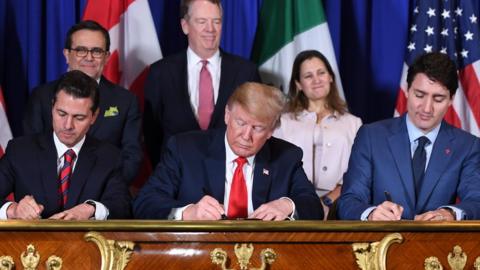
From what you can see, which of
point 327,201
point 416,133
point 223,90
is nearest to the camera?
point 416,133

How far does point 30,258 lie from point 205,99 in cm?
234

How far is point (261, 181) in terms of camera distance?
4.34m

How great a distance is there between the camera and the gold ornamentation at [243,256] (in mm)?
3574

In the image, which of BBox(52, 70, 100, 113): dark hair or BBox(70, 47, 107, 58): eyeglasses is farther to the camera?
BBox(70, 47, 107, 58): eyeglasses

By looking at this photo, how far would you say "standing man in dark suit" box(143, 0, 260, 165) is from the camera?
223 inches

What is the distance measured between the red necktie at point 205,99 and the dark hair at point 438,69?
1.59m

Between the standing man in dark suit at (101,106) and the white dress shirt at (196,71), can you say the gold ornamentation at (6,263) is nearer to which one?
the standing man in dark suit at (101,106)

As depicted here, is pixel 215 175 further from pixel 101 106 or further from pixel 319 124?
pixel 319 124

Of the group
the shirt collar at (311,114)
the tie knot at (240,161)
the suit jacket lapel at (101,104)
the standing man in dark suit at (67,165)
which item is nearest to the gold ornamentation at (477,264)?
the tie knot at (240,161)

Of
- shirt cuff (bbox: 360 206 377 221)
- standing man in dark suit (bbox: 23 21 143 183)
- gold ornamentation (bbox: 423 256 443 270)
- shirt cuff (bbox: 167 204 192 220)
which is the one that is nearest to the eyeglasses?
standing man in dark suit (bbox: 23 21 143 183)

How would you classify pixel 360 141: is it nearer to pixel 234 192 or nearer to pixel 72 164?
pixel 234 192

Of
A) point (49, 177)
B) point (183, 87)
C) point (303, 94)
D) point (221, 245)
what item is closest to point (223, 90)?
point (183, 87)

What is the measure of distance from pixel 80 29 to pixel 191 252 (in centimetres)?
237

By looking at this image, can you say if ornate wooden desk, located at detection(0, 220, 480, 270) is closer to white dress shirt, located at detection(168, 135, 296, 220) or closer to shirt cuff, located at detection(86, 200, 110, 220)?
shirt cuff, located at detection(86, 200, 110, 220)
